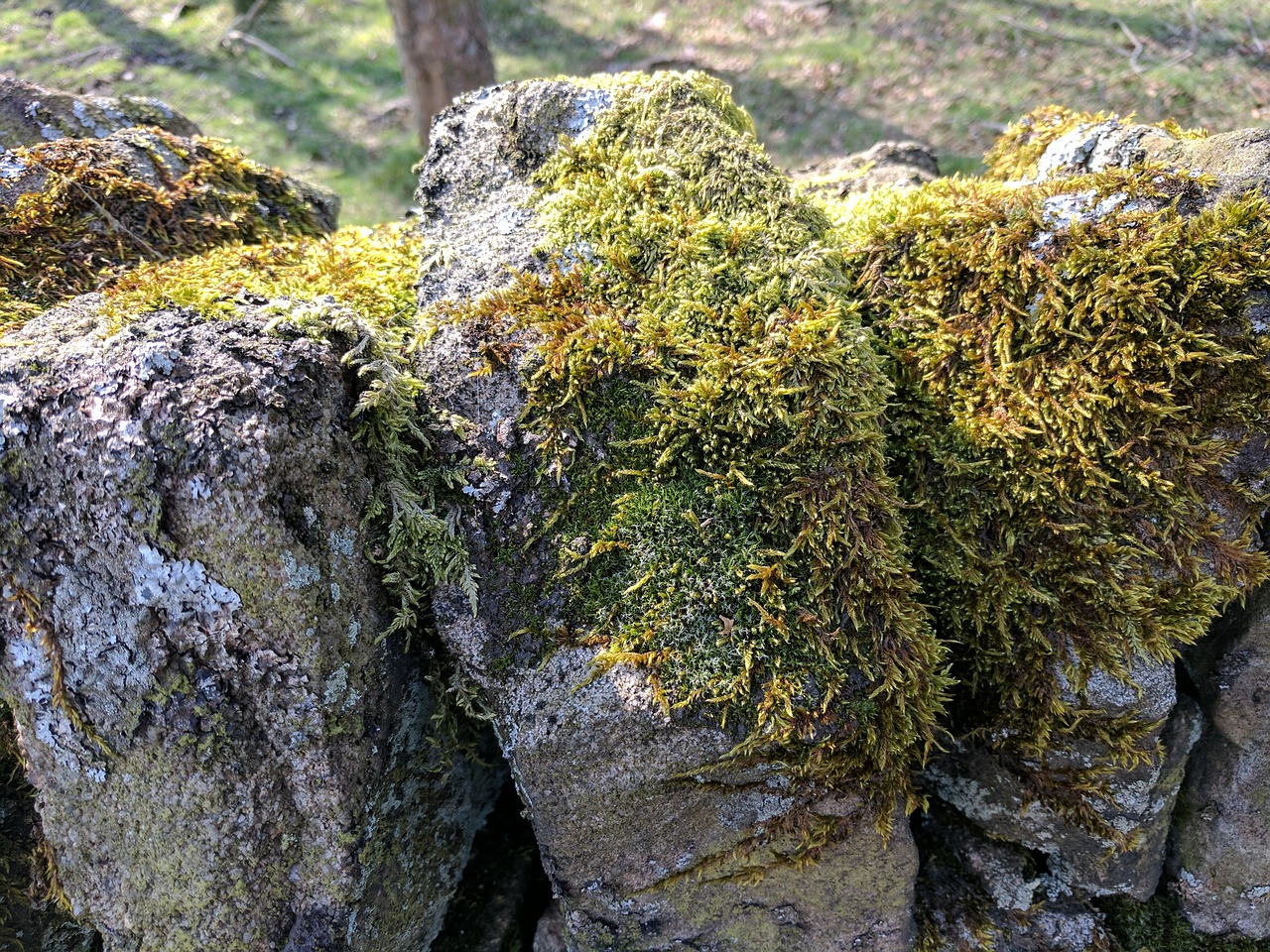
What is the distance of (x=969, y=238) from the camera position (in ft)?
8.14

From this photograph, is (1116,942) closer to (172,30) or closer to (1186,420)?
(1186,420)

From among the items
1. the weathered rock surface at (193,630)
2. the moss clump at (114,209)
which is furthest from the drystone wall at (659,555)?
the moss clump at (114,209)

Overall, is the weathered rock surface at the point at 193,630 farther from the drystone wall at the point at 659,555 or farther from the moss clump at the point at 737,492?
the moss clump at the point at 737,492

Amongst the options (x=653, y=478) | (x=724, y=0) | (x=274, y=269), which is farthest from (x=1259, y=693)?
(x=724, y=0)

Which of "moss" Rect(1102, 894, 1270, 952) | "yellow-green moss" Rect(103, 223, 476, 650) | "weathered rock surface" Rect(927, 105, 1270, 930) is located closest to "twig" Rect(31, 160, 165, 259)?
"yellow-green moss" Rect(103, 223, 476, 650)

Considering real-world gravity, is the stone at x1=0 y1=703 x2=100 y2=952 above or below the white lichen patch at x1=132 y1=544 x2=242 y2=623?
below

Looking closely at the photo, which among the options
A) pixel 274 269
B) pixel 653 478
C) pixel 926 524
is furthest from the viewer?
pixel 274 269

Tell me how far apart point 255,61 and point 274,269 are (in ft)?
31.9

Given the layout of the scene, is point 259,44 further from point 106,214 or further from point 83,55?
point 106,214

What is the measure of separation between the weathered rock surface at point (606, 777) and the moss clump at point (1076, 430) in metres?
0.72

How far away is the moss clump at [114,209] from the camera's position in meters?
2.66

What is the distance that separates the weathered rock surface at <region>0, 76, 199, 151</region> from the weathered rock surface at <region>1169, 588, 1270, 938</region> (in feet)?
15.7

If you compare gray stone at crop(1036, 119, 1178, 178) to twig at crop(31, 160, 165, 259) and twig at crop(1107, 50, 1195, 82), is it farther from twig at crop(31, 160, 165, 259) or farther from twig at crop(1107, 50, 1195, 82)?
twig at crop(1107, 50, 1195, 82)

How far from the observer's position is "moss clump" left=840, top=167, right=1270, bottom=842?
2.22 meters
